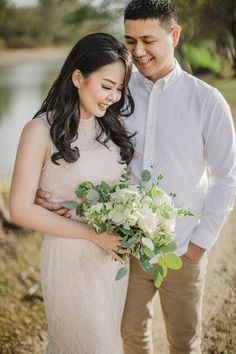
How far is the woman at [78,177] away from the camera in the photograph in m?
2.44

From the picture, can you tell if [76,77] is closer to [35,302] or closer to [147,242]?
[147,242]

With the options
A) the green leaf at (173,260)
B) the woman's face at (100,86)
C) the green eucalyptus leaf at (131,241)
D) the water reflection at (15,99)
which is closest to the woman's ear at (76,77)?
the woman's face at (100,86)

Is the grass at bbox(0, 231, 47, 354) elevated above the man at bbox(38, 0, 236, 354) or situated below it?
below

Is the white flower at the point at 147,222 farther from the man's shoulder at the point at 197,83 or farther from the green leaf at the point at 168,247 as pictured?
the man's shoulder at the point at 197,83

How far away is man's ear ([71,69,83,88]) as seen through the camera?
254 cm

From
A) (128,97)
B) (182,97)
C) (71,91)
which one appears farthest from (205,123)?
(71,91)

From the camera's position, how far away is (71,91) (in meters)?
2.60

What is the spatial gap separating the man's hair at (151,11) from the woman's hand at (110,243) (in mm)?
1204

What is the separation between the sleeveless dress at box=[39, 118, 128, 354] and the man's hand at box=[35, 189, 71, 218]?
42 mm

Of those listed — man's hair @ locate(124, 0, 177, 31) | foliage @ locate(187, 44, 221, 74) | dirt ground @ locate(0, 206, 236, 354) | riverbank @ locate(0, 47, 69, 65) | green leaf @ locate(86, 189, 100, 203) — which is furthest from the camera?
riverbank @ locate(0, 47, 69, 65)

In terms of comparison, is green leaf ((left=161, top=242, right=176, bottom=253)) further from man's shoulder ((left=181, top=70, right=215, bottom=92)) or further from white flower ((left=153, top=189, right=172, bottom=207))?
man's shoulder ((left=181, top=70, right=215, bottom=92))

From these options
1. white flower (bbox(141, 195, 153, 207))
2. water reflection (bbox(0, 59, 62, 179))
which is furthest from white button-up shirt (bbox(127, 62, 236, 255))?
water reflection (bbox(0, 59, 62, 179))

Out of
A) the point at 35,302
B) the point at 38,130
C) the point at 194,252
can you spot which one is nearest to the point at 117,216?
the point at 38,130

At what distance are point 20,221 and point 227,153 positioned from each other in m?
1.19
